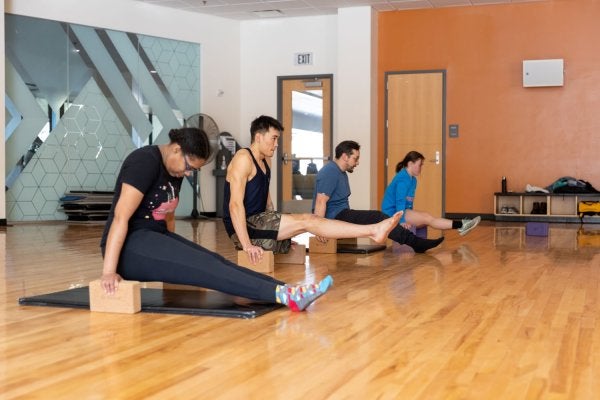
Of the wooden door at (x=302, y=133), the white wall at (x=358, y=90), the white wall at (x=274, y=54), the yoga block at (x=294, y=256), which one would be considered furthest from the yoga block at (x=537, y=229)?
the white wall at (x=274, y=54)

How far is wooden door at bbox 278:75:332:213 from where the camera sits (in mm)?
11101

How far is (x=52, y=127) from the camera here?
9422mm

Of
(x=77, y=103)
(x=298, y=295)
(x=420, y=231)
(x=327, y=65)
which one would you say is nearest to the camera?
(x=298, y=295)

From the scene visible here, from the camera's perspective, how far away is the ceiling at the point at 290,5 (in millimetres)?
10055

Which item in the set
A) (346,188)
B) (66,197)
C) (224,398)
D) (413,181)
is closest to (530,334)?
(224,398)

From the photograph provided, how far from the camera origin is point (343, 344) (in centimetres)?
256

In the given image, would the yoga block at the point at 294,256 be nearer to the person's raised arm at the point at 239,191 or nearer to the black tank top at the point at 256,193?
the black tank top at the point at 256,193

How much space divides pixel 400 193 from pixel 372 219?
0.95 meters

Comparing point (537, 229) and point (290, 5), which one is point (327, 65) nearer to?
point (290, 5)

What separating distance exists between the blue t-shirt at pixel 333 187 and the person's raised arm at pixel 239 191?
1.26 metres

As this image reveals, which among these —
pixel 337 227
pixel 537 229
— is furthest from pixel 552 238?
pixel 337 227

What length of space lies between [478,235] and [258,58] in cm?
512

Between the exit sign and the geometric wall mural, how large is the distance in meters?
1.60

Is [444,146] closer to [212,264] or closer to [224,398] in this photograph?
[212,264]
